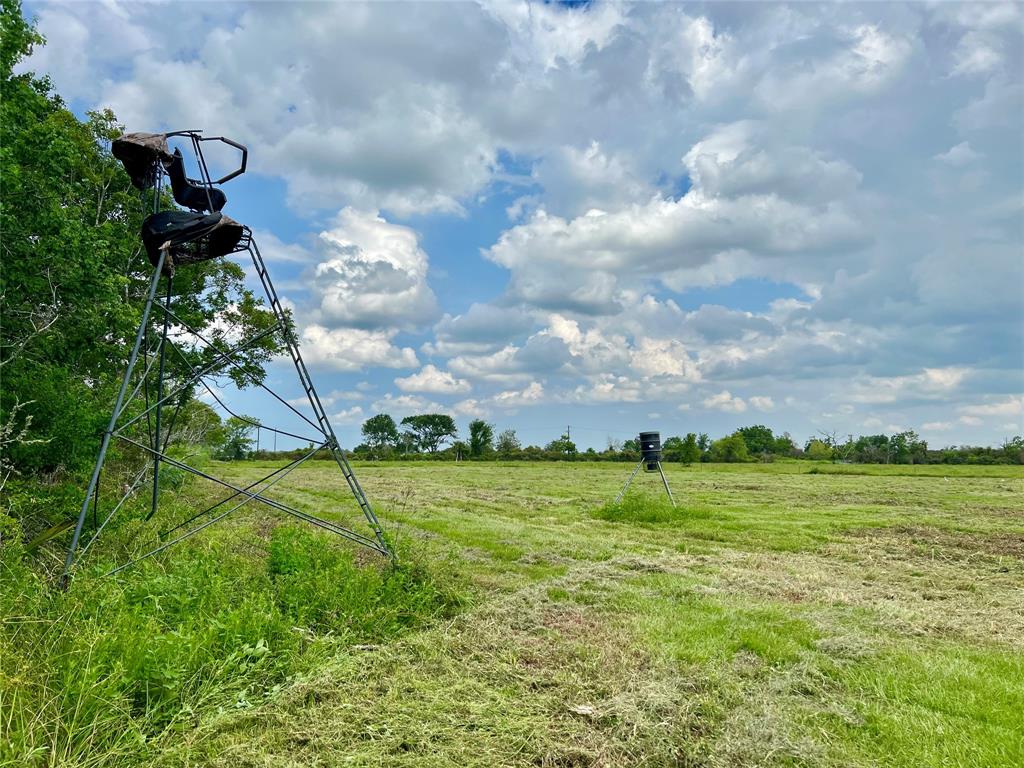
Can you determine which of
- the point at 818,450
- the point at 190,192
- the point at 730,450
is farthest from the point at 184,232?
the point at 818,450

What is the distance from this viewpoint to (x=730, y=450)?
44781 mm

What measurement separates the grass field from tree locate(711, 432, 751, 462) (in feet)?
120

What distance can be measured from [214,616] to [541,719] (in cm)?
255

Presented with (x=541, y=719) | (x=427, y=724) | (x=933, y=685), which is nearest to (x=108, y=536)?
(x=427, y=724)

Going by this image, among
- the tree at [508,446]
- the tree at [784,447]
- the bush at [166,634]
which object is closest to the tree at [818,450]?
the tree at [784,447]

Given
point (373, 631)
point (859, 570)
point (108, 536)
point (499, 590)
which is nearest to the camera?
point (373, 631)

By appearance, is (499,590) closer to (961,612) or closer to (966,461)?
(961,612)

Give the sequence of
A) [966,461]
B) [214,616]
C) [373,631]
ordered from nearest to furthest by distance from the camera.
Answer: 1. [214,616]
2. [373,631]
3. [966,461]

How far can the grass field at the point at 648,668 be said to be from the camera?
3111 mm

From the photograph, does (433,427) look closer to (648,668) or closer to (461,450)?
(461,450)

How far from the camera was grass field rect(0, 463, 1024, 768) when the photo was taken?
122 inches

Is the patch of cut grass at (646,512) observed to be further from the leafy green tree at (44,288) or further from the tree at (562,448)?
the tree at (562,448)

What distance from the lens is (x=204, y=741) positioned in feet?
9.93

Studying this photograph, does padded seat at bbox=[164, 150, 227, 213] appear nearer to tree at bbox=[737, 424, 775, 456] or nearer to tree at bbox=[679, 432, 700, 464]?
tree at bbox=[679, 432, 700, 464]
